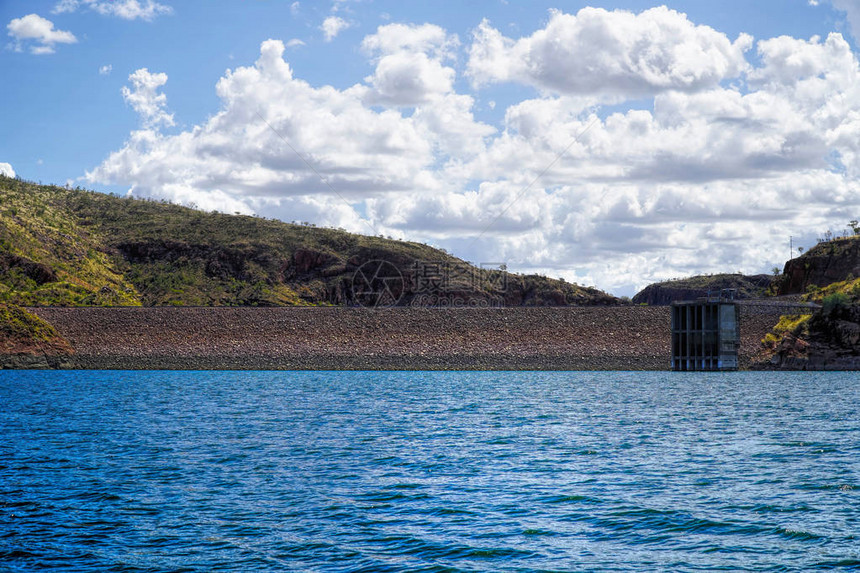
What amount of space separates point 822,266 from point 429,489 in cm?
10085

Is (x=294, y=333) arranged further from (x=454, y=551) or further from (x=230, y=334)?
(x=454, y=551)

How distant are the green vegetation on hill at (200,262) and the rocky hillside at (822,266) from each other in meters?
41.3

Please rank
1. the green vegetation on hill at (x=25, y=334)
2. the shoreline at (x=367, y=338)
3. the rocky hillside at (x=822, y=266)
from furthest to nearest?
the rocky hillside at (x=822, y=266)
the shoreline at (x=367, y=338)
the green vegetation on hill at (x=25, y=334)

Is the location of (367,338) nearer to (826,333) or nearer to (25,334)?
(25,334)

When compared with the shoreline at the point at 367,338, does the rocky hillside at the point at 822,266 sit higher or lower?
higher

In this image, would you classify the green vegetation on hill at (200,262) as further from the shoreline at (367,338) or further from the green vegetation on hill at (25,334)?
the shoreline at (367,338)

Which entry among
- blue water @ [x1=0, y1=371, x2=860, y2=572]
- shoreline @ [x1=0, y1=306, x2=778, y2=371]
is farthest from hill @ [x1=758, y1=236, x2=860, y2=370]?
blue water @ [x1=0, y1=371, x2=860, y2=572]

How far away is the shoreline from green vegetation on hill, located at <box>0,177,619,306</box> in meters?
19.3

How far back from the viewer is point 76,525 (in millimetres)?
16719

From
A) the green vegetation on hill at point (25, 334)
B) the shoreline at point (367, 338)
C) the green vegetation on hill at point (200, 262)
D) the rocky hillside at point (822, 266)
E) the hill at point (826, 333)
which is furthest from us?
the green vegetation on hill at point (200, 262)

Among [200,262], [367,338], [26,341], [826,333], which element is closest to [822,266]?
[826,333]

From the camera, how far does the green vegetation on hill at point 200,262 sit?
398ft

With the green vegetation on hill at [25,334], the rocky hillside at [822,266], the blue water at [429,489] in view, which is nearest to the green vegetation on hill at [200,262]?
the green vegetation on hill at [25,334]

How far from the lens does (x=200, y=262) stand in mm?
138500
